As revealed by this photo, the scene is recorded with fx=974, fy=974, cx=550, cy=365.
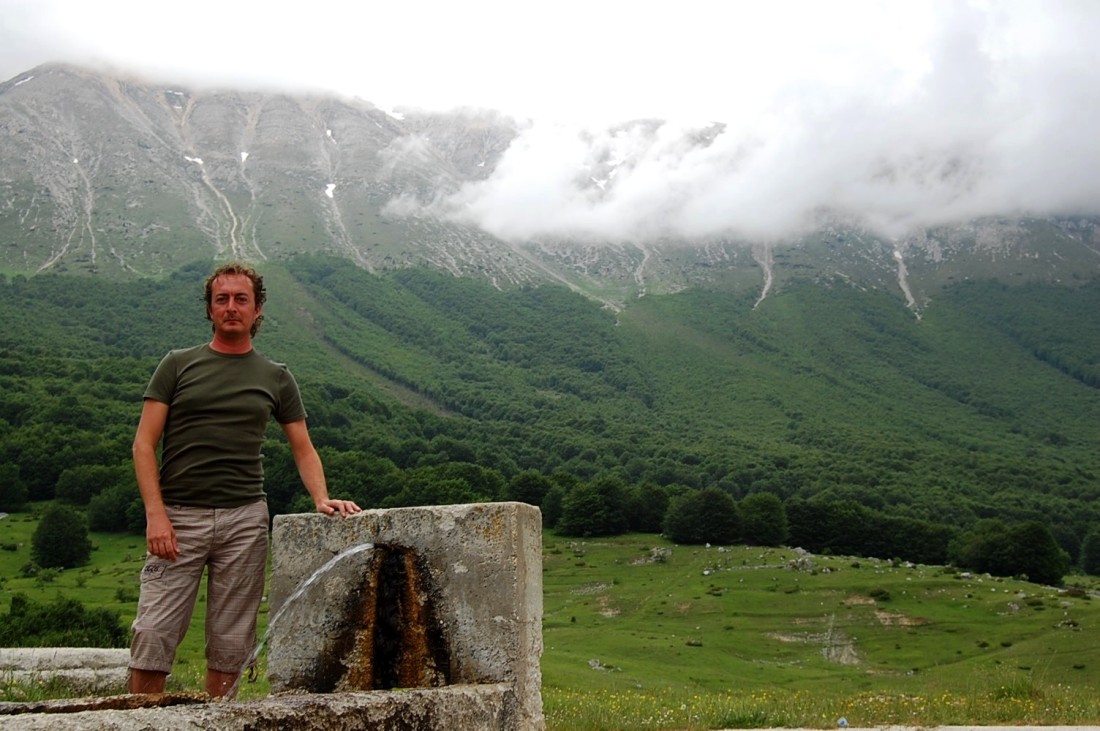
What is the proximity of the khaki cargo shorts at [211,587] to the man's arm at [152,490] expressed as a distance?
0.17m

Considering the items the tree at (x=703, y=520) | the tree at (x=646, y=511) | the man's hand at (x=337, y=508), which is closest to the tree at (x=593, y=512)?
the tree at (x=646, y=511)

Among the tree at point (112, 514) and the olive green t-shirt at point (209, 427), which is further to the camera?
the tree at point (112, 514)

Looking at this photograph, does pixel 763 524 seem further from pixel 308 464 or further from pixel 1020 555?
pixel 308 464

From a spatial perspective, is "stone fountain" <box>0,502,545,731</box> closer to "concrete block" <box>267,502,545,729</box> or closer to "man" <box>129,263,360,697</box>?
"concrete block" <box>267,502,545,729</box>

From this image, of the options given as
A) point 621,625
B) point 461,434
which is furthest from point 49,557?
point 461,434

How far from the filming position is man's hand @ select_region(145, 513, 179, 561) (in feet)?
20.8

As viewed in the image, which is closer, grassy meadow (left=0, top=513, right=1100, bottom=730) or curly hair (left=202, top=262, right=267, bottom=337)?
curly hair (left=202, top=262, right=267, bottom=337)

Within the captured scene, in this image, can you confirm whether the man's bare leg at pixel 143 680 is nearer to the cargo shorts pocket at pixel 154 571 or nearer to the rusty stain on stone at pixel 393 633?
the cargo shorts pocket at pixel 154 571

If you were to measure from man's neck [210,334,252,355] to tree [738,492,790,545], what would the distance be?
97.6 metres

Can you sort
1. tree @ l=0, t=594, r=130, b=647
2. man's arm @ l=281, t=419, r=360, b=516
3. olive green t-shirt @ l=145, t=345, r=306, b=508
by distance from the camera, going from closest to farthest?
1. olive green t-shirt @ l=145, t=345, r=306, b=508
2. man's arm @ l=281, t=419, r=360, b=516
3. tree @ l=0, t=594, r=130, b=647

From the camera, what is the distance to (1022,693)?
12336 mm

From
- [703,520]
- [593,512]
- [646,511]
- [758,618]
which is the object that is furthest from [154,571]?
[646,511]

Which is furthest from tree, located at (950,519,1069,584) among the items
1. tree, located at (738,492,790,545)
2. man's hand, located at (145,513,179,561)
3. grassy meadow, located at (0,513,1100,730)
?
man's hand, located at (145,513,179,561)

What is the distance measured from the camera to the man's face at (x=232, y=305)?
6.89 meters
